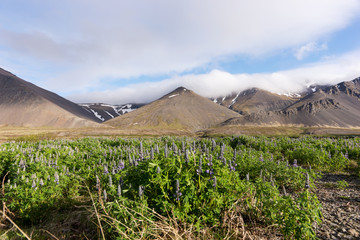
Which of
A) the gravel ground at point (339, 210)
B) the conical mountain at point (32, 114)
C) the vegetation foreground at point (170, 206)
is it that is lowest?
the gravel ground at point (339, 210)

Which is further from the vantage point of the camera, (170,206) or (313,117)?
(313,117)

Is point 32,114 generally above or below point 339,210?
above

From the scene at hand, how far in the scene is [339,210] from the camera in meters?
5.85

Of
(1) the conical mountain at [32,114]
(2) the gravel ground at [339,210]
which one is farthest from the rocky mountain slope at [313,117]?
(2) the gravel ground at [339,210]

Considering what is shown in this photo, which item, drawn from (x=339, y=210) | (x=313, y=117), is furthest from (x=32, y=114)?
(x=313, y=117)

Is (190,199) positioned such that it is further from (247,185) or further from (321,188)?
(321,188)

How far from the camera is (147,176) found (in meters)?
4.28

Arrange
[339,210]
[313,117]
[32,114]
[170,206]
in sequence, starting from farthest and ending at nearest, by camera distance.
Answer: [32,114] → [313,117] → [339,210] → [170,206]

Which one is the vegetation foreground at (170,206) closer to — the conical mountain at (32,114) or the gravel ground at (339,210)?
the gravel ground at (339,210)

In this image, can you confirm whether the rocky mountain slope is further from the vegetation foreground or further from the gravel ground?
the vegetation foreground

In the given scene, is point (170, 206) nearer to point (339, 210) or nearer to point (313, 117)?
point (339, 210)

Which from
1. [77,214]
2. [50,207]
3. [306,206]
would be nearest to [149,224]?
[77,214]

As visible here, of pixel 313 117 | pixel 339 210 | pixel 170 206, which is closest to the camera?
pixel 170 206

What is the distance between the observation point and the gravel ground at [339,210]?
4628 millimetres
